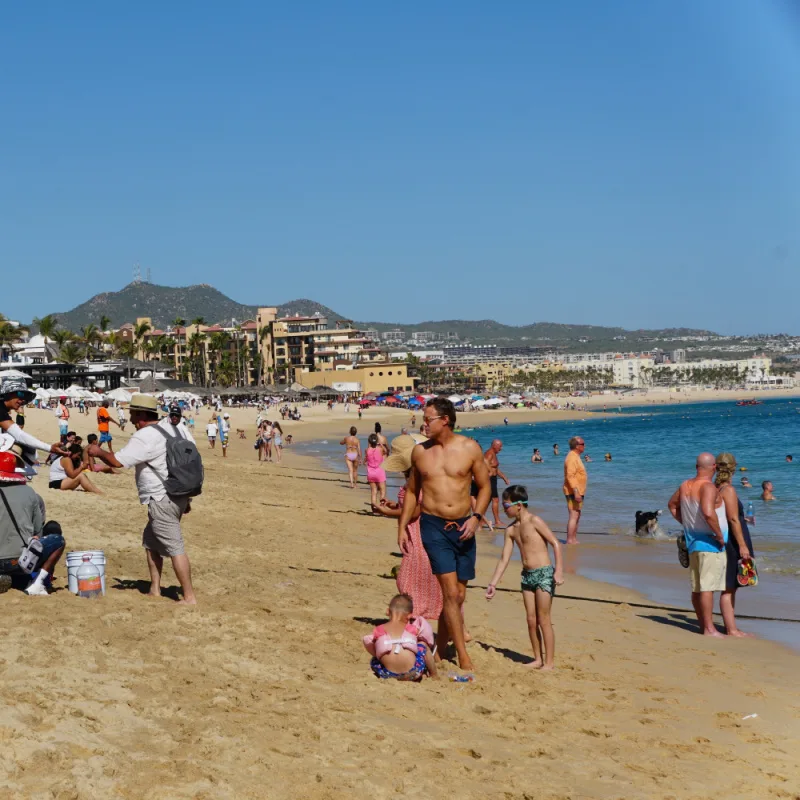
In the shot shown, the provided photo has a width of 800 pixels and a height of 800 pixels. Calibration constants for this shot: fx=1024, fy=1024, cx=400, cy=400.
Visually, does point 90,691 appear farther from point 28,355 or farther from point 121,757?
point 28,355

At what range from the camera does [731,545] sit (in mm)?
8289

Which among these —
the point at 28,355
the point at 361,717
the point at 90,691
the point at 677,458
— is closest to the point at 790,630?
the point at 361,717

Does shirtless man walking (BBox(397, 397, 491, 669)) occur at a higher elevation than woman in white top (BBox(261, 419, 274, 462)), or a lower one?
higher

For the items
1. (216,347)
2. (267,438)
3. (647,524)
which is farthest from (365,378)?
(647,524)

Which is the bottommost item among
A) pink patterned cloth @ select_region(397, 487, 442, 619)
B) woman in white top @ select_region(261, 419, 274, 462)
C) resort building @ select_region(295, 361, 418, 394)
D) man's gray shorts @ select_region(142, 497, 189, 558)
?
resort building @ select_region(295, 361, 418, 394)

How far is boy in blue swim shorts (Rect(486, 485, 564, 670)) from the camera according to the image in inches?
267

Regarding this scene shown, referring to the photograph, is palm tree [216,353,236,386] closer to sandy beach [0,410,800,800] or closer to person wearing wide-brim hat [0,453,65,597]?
sandy beach [0,410,800,800]

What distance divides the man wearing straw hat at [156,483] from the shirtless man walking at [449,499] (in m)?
1.87

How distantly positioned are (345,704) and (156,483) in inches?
98.7

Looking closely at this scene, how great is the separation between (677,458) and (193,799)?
34.2 meters

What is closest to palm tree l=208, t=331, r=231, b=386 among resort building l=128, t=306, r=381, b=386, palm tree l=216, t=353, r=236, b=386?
resort building l=128, t=306, r=381, b=386

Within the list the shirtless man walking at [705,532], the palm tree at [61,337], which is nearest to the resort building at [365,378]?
the palm tree at [61,337]

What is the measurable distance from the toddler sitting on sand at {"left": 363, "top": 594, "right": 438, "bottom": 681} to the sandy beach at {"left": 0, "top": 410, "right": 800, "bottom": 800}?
12cm

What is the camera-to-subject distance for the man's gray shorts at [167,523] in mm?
7285
